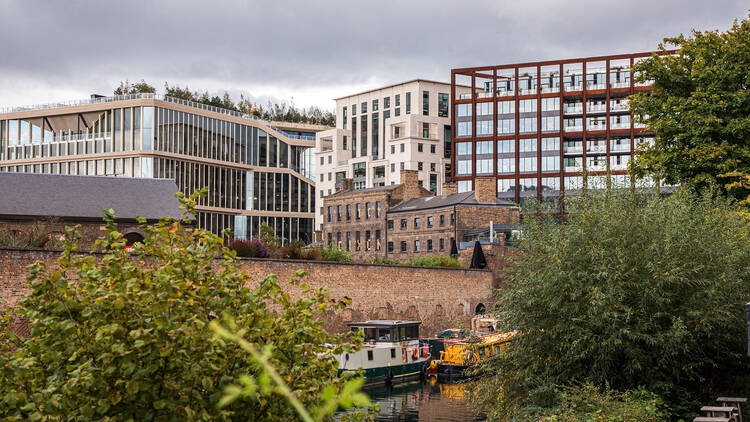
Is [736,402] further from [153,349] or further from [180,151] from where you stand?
[180,151]

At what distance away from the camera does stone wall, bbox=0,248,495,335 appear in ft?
120

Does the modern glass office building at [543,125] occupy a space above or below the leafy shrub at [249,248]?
above

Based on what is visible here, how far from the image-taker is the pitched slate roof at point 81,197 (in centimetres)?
3706

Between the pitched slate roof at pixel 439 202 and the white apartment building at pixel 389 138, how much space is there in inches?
690

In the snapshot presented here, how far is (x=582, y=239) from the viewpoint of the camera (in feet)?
56.6

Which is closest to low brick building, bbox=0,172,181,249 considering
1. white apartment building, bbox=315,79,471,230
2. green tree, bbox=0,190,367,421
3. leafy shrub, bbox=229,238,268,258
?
leafy shrub, bbox=229,238,268,258

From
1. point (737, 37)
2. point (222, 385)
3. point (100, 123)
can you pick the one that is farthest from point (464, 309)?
point (100, 123)

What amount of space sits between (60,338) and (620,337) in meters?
12.4

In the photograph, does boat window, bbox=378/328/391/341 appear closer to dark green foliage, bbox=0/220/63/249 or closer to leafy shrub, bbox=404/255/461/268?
leafy shrub, bbox=404/255/461/268

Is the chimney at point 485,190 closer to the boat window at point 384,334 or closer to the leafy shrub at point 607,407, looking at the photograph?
the boat window at point 384,334

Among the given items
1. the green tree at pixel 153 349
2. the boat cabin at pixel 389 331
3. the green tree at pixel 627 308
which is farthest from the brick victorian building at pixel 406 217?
the green tree at pixel 153 349

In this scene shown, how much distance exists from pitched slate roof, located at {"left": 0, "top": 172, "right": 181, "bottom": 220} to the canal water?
14.4 meters

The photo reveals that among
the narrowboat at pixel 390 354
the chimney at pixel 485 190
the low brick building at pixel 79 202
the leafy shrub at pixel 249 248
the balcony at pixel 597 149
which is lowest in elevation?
the narrowboat at pixel 390 354

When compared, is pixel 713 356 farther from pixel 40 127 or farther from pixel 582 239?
pixel 40 127
